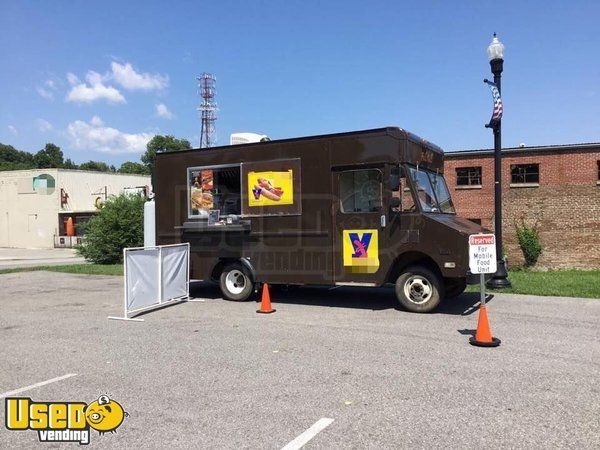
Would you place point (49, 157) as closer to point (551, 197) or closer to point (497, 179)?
point (551, 197)

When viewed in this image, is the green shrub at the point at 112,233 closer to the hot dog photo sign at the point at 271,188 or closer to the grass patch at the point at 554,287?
the hot dog photo sign at the point at 271,188

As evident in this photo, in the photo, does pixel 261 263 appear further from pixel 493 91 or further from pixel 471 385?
pixel 493 91

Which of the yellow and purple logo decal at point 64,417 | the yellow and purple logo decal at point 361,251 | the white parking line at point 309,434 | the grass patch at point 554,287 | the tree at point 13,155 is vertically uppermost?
the tree at point 13,155

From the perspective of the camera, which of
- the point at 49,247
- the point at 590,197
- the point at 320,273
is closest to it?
the point at 320,273

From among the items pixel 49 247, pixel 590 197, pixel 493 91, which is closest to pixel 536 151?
pixel 590 197

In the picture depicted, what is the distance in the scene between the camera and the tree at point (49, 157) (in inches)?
3871

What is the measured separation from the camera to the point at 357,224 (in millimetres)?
9688

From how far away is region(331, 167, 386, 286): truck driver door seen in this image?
9.53 meters

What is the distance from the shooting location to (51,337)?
7.94 m

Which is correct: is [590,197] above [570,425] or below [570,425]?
above

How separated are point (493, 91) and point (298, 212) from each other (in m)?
5.99

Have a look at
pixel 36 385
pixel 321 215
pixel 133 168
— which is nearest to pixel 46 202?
pixel 321 215

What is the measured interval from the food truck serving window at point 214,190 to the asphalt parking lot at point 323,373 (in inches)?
86.7

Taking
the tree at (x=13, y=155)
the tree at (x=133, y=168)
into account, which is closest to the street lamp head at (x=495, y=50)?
the tree at (x=133, y=168)
